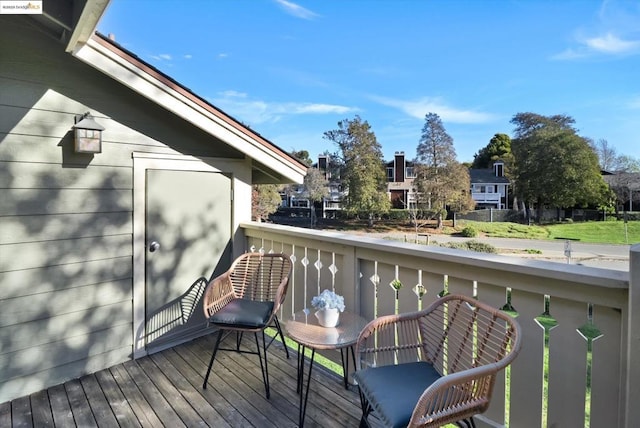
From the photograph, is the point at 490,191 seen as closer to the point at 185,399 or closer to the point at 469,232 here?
the point at 469,232

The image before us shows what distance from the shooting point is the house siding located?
2.24 m

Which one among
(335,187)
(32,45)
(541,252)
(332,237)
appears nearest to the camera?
(32,45)

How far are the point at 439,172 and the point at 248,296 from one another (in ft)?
83.1

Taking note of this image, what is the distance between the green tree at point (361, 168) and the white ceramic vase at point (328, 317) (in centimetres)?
2499

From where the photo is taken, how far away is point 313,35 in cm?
2033

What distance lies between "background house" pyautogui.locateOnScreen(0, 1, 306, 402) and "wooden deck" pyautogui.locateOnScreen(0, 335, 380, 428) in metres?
0.24

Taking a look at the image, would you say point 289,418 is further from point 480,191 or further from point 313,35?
point 480,191

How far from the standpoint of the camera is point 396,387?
4.74ft

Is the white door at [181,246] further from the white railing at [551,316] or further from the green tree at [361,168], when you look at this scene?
the green tree at [361,168]

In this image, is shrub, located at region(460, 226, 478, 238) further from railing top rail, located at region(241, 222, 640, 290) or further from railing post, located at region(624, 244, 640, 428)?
railing post, located at region(624, 244, 640, 428)

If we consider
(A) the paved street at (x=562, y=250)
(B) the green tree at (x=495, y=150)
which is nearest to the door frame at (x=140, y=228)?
(A) the paved street at (x=562, y=250)

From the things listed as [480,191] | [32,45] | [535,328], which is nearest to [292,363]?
[535,328]

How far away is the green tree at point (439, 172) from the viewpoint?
25.8m

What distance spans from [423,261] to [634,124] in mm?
42247
